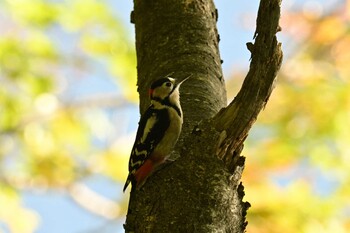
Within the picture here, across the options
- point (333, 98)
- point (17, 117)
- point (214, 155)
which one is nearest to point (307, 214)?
point (333, 98)

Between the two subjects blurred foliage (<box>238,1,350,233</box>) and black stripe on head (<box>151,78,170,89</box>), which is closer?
black stripe on head (<box>151,78,170,89</box>)

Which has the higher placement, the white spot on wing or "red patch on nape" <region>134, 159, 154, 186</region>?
the white spot on wing

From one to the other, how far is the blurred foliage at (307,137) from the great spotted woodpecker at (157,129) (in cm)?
291

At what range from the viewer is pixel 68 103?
7312 millimetres

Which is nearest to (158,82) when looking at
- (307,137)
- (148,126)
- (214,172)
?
(148,126)

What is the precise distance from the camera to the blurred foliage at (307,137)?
6066 mm

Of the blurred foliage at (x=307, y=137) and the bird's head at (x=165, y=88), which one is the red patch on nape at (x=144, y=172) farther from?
→ the blurred foliage at (x=307, y=137)

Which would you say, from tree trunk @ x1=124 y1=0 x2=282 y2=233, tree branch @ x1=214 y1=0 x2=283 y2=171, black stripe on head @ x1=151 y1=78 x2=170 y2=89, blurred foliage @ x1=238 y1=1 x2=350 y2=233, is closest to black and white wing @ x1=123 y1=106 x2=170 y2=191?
black stripe on head @ x1=151 y1=78 x2=170 y2=89

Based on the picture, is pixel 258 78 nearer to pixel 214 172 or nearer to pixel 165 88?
pixel 214 172

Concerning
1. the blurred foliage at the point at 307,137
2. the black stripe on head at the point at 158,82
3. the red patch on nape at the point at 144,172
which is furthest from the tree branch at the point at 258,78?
the blurred foliage at the point at 307,137

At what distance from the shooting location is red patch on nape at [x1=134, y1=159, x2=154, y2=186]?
2626 mm

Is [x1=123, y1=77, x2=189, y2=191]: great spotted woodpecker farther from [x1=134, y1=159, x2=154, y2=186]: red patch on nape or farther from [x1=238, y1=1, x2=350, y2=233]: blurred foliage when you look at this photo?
[x1=238, y1=1, x2=350, y2=233]: blurred foliage

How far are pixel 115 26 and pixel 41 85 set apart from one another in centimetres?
105

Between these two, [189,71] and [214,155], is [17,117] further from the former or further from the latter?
Answer: [214,155]
